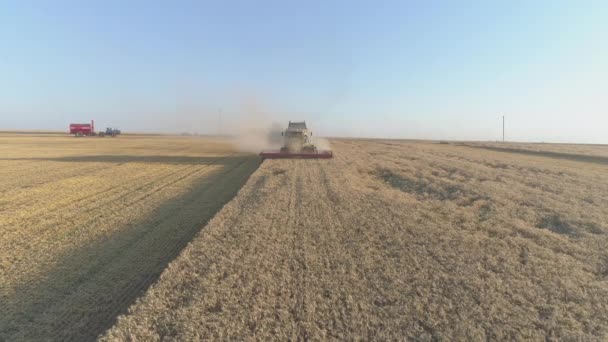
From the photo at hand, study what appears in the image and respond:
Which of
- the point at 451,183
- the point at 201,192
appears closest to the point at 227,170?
the point at 201,192

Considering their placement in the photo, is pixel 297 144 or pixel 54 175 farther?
pixel 297 144

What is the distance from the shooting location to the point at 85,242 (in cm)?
808

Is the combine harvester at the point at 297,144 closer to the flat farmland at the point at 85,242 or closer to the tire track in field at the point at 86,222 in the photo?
the flat farmland at the point at 85,242

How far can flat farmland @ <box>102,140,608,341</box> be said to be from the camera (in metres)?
→ 4.53

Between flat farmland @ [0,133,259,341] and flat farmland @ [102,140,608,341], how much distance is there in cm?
84

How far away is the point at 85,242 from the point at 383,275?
6.49 meters

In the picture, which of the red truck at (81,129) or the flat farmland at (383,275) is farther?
the red truck at (81,129)

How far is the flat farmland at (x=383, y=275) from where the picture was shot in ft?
14.9

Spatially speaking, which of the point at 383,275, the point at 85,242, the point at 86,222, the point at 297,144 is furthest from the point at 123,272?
the point at 297,144

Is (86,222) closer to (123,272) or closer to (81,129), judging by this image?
(123,272)

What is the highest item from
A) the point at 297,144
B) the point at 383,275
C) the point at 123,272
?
the point at 297,144

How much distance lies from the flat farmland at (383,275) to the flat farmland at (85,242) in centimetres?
84

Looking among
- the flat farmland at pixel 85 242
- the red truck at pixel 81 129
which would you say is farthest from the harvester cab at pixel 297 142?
the red truck at pixel 81 129

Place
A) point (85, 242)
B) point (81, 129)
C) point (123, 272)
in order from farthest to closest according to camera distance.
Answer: point (81, 129), point (85, 242), point (123, 272)
